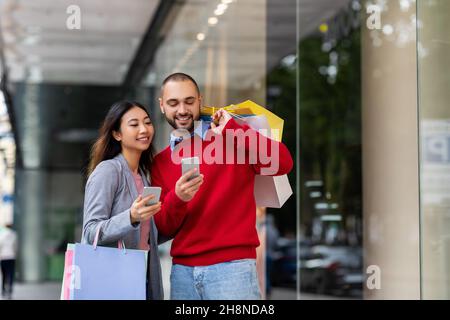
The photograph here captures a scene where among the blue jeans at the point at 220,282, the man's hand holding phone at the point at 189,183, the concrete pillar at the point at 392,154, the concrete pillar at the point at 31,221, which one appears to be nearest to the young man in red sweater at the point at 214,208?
the blue jeans at the point at 220,282

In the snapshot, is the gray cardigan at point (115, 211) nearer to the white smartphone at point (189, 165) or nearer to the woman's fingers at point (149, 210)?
the woman's fingers at point (149, 210)

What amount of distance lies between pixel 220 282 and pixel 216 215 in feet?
0.73

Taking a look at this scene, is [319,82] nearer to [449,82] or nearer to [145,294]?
[449,82]

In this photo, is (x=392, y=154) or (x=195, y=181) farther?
(x=392, y=154)

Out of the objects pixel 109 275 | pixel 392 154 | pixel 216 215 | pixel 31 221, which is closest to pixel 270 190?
pixel 216 215

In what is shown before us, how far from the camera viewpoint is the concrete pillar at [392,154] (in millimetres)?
→ 6023

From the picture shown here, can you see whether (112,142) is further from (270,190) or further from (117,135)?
(270,190)

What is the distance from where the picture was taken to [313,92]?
37.6 feet

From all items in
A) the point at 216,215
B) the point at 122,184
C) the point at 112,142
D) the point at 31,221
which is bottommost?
the point at 31,221

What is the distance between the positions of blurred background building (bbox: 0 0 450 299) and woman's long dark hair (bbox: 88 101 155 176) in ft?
1.10

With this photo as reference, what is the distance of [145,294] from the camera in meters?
2.53

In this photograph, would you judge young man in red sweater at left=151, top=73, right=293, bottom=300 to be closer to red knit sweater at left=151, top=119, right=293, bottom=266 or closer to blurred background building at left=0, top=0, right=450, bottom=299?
red knit sweater at left=151, top=119, right=293, bottom=266

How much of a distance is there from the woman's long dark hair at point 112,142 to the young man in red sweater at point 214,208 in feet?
0.39
